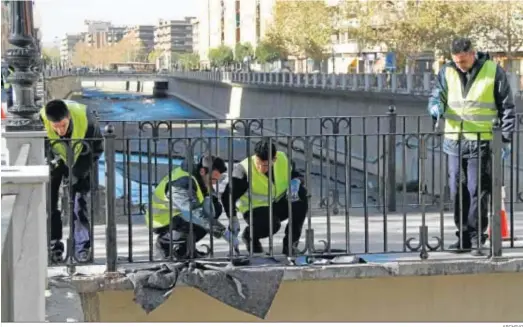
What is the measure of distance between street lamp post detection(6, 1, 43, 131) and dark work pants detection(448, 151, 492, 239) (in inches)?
118

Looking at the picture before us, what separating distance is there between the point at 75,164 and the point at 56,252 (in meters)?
0.63

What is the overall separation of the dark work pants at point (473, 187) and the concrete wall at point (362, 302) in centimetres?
45

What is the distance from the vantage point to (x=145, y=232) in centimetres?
765

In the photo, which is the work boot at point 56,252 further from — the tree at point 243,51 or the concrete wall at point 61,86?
the tree at point 243,51

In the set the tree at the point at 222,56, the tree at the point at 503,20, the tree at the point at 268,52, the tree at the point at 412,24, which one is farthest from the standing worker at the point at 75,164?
the tree at the point at 222,56

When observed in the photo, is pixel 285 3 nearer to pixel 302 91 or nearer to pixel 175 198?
pixel 302 91

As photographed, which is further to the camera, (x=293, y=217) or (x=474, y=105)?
(x=293, y=217)

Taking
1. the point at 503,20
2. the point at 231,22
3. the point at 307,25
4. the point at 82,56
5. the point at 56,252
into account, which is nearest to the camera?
Answer: the point at 56,252

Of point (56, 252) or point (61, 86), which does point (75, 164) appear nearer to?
point (56, 252)

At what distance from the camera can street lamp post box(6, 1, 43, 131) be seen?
6.36m

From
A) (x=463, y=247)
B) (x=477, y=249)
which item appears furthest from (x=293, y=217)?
(x=477, y=249)

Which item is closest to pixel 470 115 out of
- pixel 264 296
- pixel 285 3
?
pixel 264 296

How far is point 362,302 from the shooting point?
19.6ft

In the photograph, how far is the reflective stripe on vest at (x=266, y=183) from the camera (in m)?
6.57
